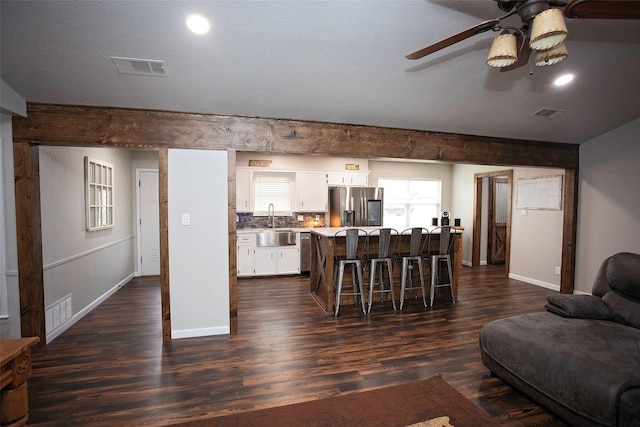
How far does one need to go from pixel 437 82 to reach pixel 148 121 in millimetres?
2937

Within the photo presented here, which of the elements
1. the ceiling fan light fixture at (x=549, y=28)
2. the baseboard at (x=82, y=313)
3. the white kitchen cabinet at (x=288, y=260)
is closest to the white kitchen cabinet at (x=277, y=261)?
the white kitchen cabinet at (x=288, y=260)

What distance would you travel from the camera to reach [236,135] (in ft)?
11.0

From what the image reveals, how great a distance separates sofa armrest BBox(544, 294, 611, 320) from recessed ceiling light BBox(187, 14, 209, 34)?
362 cm

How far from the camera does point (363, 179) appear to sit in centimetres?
668

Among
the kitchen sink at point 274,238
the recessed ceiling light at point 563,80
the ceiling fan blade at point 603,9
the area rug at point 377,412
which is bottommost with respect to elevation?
the area rug at point 377,412

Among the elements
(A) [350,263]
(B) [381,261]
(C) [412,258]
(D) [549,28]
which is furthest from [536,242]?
(D) [549,28]

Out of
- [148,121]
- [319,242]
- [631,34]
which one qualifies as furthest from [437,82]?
[148,121]

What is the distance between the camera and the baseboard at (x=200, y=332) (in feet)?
10.8

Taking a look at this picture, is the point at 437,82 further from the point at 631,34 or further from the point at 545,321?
the point at 545,321

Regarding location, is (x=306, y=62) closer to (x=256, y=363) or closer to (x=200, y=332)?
(x=256, y=363)

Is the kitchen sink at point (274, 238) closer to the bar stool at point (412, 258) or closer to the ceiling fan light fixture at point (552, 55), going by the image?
the bar stool at point (412, 258)

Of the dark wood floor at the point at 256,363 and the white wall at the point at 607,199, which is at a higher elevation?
the white wall at the point at 607,199

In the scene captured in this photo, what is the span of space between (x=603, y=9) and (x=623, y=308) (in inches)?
95.2

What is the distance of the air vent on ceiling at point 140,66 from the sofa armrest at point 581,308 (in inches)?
156
